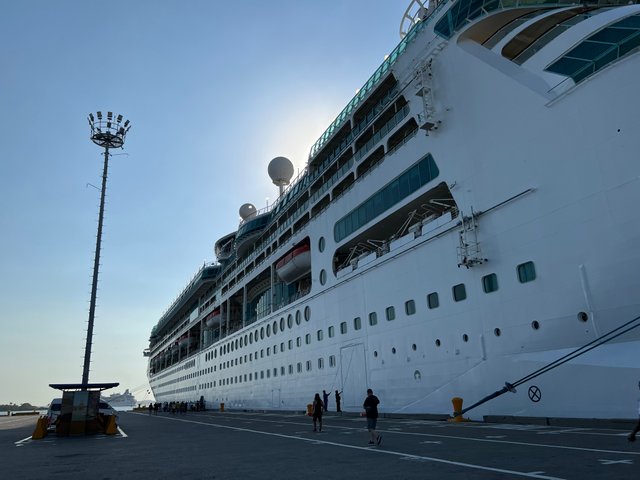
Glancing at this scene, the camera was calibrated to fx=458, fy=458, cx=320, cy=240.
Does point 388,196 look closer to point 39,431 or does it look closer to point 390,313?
point 390,313

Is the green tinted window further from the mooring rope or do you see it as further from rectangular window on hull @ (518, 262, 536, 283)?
the mooring rope

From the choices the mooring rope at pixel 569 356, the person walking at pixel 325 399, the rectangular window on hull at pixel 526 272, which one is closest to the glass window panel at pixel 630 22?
the rectangular window on hull at pixel 526 272

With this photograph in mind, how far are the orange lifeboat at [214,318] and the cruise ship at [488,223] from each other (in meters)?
25.3

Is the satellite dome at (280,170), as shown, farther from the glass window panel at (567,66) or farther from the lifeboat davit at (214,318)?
the glass window panel at (567,66)

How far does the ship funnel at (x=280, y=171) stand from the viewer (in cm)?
4500

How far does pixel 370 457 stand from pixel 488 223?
9238 millimetres

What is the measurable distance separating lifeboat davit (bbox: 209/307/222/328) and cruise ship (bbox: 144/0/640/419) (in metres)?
25.3

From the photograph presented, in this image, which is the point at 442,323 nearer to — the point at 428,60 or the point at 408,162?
the point at 408,162

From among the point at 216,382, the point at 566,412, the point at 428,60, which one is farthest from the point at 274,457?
the point at 216,382

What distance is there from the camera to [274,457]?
9.35m

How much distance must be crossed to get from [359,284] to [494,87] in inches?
Result: 427

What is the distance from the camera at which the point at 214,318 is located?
5284cm

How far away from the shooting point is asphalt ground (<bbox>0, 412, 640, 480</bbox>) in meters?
6.79

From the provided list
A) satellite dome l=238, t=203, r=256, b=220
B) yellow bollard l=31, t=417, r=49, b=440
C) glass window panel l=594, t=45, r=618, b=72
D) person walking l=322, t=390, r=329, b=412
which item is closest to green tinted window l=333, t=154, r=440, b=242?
glass window panel l=594, t=45, r=618, b=72
